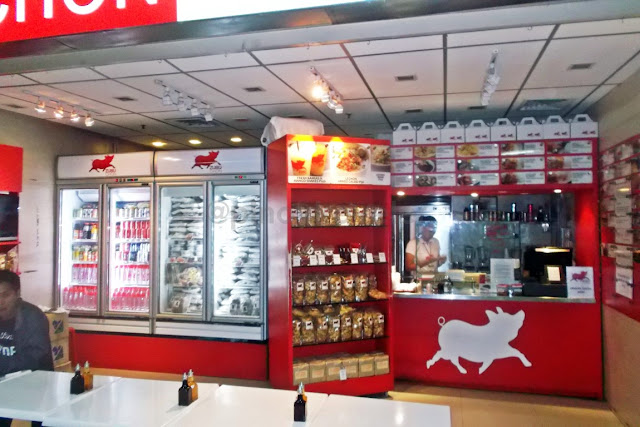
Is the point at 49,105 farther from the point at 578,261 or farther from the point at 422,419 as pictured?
the point at 578,261

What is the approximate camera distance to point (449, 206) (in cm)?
771

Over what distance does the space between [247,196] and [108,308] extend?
91.8 inches

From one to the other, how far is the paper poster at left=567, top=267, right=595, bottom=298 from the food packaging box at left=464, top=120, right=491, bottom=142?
1665 millimetres

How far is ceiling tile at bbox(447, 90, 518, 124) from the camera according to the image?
4664mm

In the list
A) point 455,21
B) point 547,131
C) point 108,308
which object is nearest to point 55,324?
point 108,308

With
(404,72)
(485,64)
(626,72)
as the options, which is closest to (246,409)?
(404,72)

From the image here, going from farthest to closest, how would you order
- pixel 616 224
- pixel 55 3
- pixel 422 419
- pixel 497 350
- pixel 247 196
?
pixel 247 196, pixel 497 350, pixel 616 224, pixel 422 419, pixel 55 3

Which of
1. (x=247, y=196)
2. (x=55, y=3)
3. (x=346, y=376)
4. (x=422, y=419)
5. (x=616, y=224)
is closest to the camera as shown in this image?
(x=55, y=3)

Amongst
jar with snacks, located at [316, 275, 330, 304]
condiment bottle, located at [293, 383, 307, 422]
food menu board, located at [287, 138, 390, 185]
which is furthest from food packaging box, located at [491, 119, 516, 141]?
condiment bottle, located at [293, 383, 307, 422]

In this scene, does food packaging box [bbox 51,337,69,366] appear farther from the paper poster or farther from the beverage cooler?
the paper poster

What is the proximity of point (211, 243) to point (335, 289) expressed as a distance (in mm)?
1721

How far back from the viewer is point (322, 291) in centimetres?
485

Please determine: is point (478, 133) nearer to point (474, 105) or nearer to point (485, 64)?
point (474, 105)

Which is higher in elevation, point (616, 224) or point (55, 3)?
point (55, 3)
